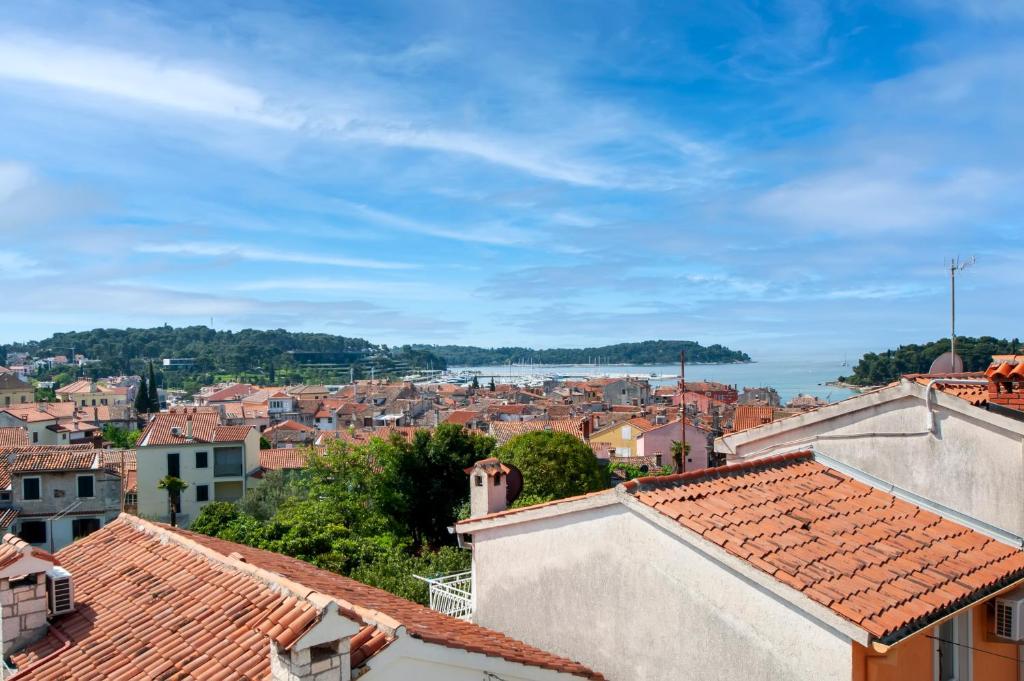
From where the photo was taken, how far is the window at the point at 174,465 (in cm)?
3847

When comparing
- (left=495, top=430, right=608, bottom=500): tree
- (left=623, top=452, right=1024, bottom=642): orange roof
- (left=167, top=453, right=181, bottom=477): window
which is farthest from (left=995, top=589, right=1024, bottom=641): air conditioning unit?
(left=167, top=453, right=181, bottom=477): window

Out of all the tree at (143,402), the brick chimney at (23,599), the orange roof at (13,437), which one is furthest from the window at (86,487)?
the tree at (143,402)

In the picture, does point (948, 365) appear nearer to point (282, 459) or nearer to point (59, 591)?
point (59, 591)

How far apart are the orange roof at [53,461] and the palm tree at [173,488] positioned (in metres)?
4.43

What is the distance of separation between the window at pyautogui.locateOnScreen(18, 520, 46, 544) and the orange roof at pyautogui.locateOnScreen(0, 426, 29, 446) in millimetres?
15952

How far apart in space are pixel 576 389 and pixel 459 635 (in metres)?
124

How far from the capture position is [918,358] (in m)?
60.8

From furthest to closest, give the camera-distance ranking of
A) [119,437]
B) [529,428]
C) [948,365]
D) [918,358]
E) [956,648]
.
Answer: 1. [119,437]
2. [918,358]
3. [529,428]
4. [948,365]
5. [956,648]

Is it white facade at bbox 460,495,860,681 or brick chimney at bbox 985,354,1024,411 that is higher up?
brick chimney at bbox 985,354,1024,411

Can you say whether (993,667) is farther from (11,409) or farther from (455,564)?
(11,409)

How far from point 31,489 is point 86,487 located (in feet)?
6.87

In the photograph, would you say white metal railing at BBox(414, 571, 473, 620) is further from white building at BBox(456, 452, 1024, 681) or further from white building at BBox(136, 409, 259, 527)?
white building at BBox(136, 409, 259, 527)

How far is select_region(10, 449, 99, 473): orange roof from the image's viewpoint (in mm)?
30578

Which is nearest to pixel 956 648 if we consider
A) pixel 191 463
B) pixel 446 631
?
pixel 446 631
